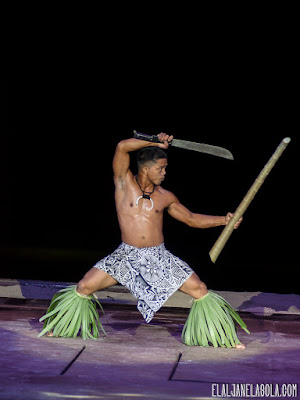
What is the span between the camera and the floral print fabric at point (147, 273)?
440cm

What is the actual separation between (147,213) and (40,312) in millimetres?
1141

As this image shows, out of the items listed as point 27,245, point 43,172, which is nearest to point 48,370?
point 43,172

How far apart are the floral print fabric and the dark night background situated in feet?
6.93

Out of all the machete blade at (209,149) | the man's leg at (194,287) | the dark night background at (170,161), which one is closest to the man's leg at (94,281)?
the man's leg at (194,287)

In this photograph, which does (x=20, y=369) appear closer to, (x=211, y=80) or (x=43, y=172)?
(x=211, y=80)

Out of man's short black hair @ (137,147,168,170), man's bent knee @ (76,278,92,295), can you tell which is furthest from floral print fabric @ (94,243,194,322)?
man's short black hair @ (137,147,168,170)

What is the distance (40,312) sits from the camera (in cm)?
513

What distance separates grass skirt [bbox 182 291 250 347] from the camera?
4.35m

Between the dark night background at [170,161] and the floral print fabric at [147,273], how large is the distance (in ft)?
6.93

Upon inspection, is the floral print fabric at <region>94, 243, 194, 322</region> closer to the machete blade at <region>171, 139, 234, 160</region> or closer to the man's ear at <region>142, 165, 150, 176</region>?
the man's ear at <region>142, 165, 150, 176</region>

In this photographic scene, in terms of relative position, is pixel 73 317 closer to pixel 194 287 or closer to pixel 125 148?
pixel 194 287

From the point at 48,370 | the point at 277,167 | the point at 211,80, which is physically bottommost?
the point at 48,370

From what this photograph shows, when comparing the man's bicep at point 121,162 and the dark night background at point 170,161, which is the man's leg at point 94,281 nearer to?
the man's bicep at point 121,162

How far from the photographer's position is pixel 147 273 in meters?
4.43
